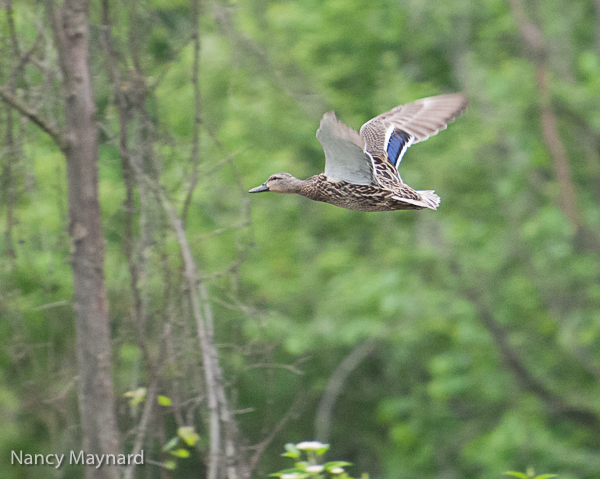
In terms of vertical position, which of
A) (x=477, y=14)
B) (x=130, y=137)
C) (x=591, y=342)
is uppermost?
(x=477, y=14)

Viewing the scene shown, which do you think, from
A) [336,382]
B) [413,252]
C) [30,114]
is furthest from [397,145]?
[336,382]

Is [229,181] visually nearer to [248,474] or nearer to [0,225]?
[0,225]

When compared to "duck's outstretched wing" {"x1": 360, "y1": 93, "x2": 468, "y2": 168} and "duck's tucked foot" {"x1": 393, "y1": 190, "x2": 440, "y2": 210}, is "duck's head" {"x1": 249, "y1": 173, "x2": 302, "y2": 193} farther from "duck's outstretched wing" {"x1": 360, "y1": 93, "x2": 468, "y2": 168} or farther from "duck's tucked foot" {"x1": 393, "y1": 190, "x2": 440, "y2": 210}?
"duck's tucked foot" {"x1": 393, "y1": 190, "x2": 440, "y2": 210}

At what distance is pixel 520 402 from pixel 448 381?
866 mm

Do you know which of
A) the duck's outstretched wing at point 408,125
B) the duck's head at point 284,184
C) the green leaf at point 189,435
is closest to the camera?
the green leaf at point 189,435

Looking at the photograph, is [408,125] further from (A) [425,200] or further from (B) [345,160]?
(B) [345,160]

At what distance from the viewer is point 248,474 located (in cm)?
325

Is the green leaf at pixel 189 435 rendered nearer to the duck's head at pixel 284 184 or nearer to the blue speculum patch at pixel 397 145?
the duck's head at pixel 284 184

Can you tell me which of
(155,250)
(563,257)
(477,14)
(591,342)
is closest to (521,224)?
(563,257)

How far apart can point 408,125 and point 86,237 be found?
8.34 ft

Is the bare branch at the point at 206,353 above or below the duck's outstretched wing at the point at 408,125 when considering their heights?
below

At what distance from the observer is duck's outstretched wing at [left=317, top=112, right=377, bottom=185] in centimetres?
388

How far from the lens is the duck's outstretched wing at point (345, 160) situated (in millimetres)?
3885

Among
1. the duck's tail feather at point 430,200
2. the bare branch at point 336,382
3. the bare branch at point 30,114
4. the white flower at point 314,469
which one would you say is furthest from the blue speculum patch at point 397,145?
the bare branch at point 336,382
